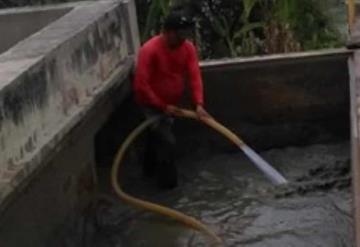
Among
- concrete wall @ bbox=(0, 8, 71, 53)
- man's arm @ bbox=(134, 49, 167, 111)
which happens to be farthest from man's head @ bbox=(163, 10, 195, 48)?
concrete wall @ bbox=(0, 8, 71, 53)

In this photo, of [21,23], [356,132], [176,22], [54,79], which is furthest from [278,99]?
[54,79]

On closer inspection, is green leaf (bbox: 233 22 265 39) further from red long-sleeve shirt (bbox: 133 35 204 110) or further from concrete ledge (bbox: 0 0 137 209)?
red long-sleeve shirt (bbox: 133 35 204 110)

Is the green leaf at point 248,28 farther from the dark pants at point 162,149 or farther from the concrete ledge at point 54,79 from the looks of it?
the dark pants at point 162,149

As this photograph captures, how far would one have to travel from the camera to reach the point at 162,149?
852 centimetres

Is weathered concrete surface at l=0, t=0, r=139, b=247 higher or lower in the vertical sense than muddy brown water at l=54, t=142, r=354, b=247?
higher

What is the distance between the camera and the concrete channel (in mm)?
6094

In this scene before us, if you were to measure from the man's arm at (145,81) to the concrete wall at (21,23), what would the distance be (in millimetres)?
1127

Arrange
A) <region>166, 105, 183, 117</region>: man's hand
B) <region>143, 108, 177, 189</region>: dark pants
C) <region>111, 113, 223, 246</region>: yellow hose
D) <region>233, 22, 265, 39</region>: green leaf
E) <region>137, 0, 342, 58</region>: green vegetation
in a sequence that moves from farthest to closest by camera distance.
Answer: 1. <region>233, 22, 265, 39</region>: green leaf
2. <region>137, 0, 342, 58</region>: green vegetation
3. <region>143, 108, 177, 189</region>: dark pants
4. <region>166, 105, 183, 117</region>: man's hand
5. <region>111, 113, 223, 246</region>: yellow hose

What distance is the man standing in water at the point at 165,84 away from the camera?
8242mm

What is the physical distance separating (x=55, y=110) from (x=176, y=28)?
1.86m

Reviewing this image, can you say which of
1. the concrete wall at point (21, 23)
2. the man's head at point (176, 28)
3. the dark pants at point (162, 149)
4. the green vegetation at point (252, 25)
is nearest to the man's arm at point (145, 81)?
the dark pants at point (162, 149)

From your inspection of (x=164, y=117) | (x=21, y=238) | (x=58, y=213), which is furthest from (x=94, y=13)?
(x=21, y=238)

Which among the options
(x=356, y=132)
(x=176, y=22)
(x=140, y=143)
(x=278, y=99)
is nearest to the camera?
(x=356, y=132)

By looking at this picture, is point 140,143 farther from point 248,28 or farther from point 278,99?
point 248,28
